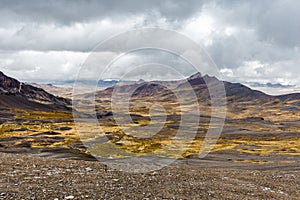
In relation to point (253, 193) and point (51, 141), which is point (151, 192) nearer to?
point (253, 193)

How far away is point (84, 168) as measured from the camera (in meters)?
26.6

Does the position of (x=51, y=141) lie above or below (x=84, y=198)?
below

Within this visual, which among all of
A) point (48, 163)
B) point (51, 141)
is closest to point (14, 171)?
point (48, 163)

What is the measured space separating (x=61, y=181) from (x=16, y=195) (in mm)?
4117

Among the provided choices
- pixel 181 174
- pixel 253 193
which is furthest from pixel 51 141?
pixel 253 193

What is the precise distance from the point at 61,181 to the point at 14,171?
5051mm

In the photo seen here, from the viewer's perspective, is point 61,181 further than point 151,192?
Yes

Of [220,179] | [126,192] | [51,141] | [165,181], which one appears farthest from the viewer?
[51,141]

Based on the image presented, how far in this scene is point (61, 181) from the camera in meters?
20.9

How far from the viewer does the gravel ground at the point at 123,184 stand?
18.3 meters

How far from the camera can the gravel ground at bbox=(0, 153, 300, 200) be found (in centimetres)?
1833

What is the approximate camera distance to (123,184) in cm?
2114

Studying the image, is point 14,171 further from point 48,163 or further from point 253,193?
point 253,193

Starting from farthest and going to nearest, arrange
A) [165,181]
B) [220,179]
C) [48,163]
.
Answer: [48,163]
[220,179]
[165,181]
